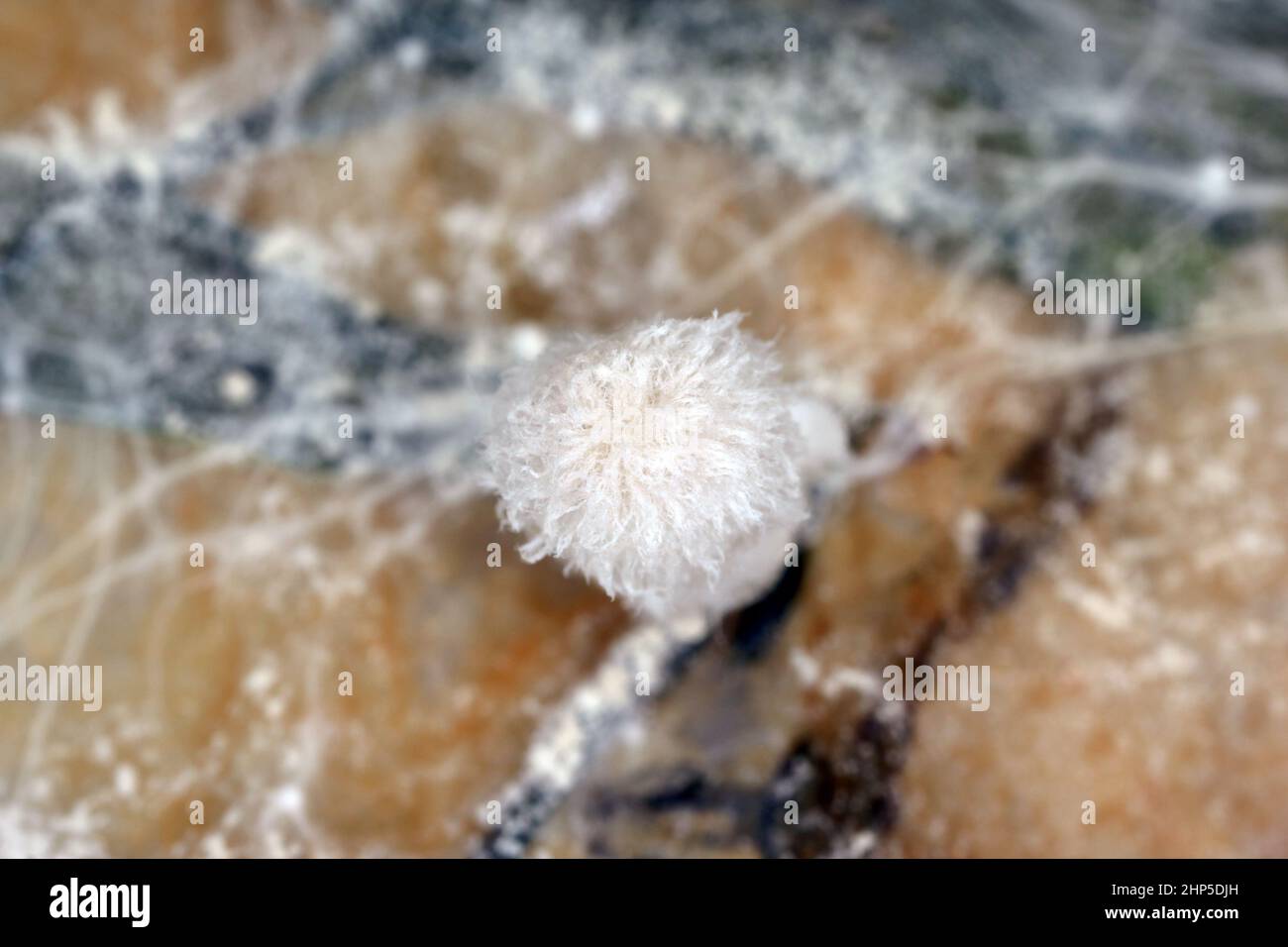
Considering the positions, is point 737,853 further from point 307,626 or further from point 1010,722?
point 307,626

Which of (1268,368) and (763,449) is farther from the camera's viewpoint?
(1268,368)

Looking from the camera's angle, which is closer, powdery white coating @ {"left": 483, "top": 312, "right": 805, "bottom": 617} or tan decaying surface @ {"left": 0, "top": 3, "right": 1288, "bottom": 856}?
powdery white coating @ {"left": 483, "top": 312, "right": 805, "bottom": 617}

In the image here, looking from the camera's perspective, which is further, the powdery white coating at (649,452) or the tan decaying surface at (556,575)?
the tan decaying surface at (556,575)

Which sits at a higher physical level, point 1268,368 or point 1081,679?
point 1268,368

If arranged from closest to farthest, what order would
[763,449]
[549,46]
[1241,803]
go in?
1. [763,449]
2. [1241,803]
3. [549,46]

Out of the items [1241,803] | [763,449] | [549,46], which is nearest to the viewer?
[763,449]

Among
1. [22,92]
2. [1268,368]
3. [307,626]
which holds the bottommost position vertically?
[307,626]

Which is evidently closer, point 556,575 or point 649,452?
point 649,452
